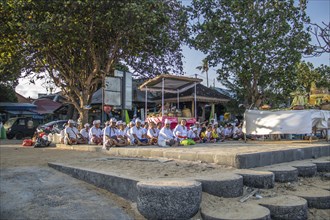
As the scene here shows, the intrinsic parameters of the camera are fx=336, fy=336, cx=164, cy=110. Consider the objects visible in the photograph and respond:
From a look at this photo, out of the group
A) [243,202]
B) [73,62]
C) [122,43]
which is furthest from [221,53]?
[243,202]

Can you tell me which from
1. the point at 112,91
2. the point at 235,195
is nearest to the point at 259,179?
the point at 235,195

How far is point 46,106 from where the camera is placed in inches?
1497

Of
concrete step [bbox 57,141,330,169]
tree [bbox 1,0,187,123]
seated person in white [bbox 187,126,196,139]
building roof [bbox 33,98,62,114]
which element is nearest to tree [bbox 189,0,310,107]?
tree [bbox 1,0,187,123]

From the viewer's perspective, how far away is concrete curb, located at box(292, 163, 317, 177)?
21.8ft

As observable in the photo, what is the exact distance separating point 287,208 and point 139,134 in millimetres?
8645

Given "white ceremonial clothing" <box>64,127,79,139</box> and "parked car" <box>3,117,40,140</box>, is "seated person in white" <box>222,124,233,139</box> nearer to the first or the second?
"white ceremonial clothing" <box>64,127,79,139</box>

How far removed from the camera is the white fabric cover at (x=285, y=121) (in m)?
10.4

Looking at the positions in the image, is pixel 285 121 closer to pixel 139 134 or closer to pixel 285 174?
pixel 285 174

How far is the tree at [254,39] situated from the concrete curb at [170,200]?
16.0 m

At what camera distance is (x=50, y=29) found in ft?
50.6

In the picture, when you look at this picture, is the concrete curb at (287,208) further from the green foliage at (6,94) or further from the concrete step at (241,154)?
the green foliage at (6,94)

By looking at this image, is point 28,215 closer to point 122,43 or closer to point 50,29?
point 50,29

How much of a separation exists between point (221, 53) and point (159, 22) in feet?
15.2

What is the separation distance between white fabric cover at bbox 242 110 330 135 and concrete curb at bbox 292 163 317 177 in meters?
3.73
